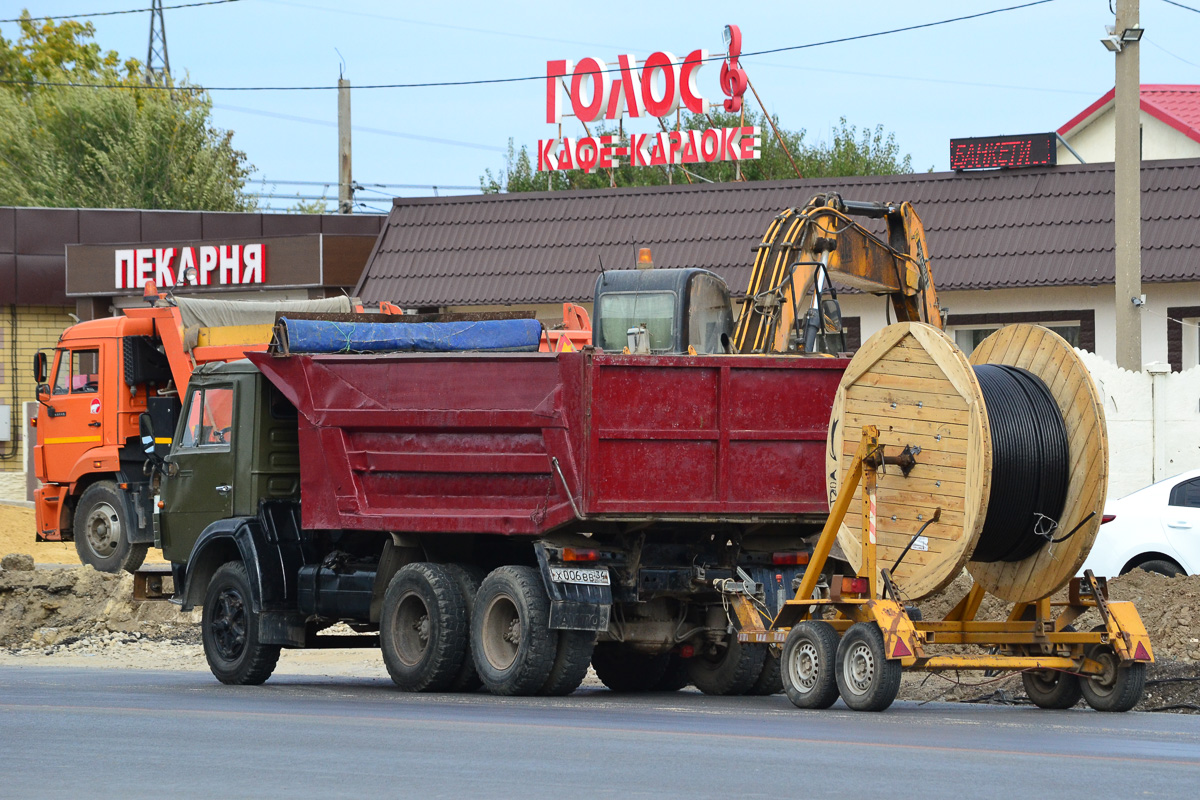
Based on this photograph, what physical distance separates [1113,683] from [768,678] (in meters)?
3.06

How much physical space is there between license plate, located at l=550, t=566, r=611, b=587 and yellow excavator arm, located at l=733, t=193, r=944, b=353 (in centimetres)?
287

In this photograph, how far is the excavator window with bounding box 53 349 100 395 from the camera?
23.3 m

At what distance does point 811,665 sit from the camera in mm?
12031

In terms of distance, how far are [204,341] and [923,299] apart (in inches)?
348

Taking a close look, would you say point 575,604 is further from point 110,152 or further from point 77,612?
point 110,152

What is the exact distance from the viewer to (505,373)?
1319 cm

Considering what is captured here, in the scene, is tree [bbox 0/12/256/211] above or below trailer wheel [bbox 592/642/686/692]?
above

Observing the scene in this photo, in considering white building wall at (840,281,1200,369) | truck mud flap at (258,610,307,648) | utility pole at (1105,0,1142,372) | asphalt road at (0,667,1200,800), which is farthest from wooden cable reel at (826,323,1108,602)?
white building wall at (840,281,1200,369)

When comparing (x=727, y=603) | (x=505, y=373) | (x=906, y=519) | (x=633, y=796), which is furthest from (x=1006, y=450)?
(x=633, y=796)

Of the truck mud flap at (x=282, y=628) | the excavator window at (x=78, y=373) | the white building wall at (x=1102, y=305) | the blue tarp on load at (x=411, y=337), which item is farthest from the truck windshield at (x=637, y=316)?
the white building wall at (x=1102, y=305)

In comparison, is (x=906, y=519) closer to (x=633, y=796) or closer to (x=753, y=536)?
(x=753, y=536)

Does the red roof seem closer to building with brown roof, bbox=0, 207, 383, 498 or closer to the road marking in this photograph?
building with brown roof, bbox=0, 207, 383, 498

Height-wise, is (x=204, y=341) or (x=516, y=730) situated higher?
(x=204, y=341)

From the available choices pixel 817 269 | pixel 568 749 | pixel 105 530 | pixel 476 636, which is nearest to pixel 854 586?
pixel 568 749
